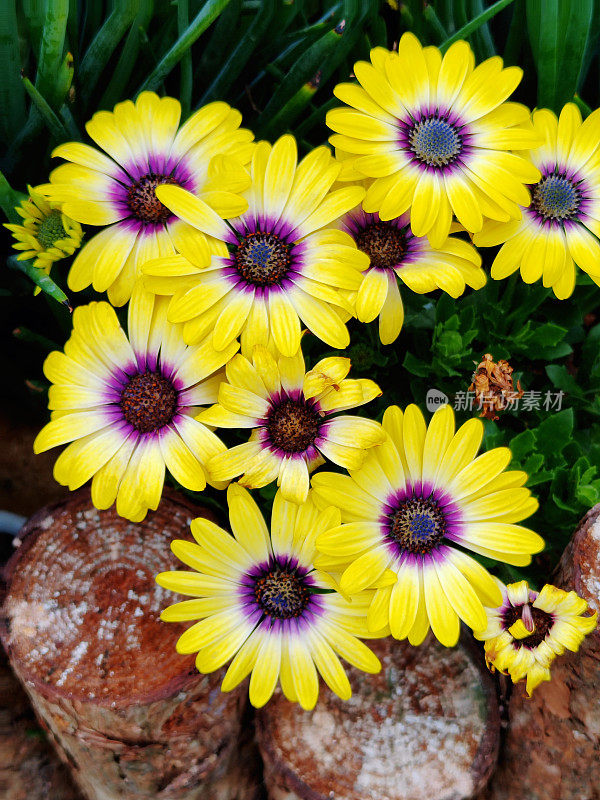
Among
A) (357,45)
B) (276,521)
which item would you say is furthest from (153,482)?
(357,45)

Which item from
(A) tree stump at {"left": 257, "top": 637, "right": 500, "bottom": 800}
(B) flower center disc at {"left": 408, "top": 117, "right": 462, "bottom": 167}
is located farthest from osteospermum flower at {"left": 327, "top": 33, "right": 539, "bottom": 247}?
(A) tree stump at {"left": 257, "top": 637, "right": 500, "bottom": 800}

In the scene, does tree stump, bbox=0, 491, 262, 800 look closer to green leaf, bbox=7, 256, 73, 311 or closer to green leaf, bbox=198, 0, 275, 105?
green leaf, bbox=7, 256, 73, 311

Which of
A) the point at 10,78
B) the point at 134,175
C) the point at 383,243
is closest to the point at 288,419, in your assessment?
the point at 383,243

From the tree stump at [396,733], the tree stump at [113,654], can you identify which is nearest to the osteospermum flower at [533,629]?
the tree stump at [396,733]

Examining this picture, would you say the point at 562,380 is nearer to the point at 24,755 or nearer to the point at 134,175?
the point at 134,175

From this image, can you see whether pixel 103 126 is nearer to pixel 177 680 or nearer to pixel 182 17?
pixel 182 17
